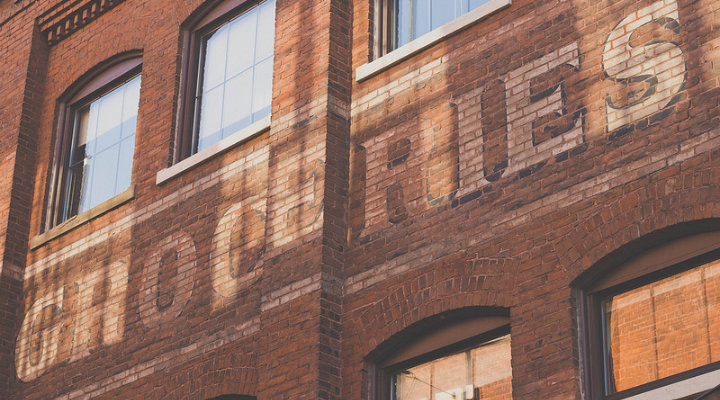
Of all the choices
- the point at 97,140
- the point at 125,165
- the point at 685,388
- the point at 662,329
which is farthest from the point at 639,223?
the point at 97,140

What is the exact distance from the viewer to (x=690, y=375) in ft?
31.2

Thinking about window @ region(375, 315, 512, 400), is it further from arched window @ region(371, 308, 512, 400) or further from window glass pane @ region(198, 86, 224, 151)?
window glass pane @ region(198, 86, 224, 151)

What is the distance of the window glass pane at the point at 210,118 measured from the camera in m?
14.8

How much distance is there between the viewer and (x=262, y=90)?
14328 mm

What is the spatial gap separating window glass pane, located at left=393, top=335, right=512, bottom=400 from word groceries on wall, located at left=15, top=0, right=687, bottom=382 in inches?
55.8

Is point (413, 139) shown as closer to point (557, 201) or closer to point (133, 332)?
point (557, 201)

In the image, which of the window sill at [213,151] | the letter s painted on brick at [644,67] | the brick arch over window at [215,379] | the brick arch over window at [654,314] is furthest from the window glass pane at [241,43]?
→ the brick arch over window at [654,314]

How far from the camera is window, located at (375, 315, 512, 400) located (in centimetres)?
1086

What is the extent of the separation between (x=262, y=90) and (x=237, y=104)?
418 millimetres

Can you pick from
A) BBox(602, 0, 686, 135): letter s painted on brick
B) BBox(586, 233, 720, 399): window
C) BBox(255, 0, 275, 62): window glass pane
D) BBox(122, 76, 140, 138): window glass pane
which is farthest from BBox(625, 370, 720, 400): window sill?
BBox(122, 76, 140, 138): window glass pane

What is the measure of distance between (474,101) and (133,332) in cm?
472

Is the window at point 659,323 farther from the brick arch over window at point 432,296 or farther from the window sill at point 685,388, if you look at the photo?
the brick arch over window at point 432,296

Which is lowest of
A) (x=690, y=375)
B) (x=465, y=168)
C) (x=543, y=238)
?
(x=690, y=375)

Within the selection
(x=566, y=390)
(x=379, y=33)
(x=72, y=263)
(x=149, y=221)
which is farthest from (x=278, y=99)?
(x=566, y=390)
